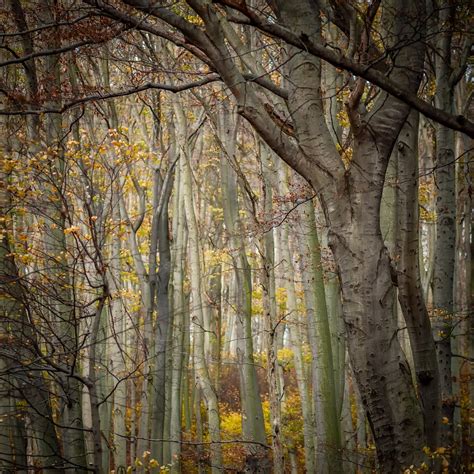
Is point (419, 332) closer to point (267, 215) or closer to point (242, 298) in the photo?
point (267, 215)

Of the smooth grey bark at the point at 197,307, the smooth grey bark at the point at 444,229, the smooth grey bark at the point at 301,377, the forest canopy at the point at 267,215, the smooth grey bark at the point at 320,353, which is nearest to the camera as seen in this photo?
the forest canopy at the point at 267,215

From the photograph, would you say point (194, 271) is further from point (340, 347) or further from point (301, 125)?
point (301, 125)

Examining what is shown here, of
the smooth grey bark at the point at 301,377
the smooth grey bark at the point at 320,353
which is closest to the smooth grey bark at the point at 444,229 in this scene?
the smooth grey bark at the point at 320,353

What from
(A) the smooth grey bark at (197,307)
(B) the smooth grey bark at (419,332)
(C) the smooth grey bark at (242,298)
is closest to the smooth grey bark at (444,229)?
(B) the smooth grey bark at (419,332)

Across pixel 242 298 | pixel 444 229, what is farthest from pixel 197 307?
pixel 444 229

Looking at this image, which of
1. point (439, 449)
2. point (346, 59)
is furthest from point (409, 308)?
point (346, 59)

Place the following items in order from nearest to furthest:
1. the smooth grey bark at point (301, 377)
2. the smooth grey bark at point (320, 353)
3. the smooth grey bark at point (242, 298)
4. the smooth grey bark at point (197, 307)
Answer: the smooth grey bark at point (320, 353)
the smooth grey bark at point (242, 298)
the smooth grey bark at point (197, 307)
the smooth grey bark at point (301, 377)

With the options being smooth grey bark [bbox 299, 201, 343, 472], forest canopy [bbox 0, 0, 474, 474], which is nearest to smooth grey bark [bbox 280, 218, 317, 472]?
forest canopy [bbox 0, 0, 474, 474]

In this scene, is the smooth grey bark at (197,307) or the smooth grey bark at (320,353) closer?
the smooth grey bark at (320,353)

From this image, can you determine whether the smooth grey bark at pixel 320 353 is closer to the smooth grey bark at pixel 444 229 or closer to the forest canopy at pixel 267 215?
the forest canopy at pixel 267 215

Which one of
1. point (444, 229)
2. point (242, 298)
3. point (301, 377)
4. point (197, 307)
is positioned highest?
point (444, 229)

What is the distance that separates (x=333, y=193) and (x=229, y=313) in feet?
82.8

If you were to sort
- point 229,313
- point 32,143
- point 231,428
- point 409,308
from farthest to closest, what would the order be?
point 229,313
point 231,428
point 32,143
point 409,308

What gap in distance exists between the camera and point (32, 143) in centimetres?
756
